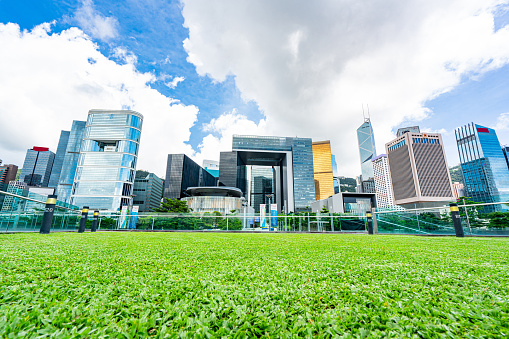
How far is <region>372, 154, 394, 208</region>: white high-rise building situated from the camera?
123562 mm

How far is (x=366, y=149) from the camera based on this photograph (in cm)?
15775

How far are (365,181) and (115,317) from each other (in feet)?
570

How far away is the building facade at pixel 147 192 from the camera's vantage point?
76.6 m

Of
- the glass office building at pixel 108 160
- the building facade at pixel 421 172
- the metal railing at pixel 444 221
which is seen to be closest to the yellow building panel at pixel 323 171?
the building facade at pixel 421 172

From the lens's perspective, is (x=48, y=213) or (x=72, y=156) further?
(x=72, y=156)

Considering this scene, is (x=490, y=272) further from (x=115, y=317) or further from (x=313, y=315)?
(x=115, y=317)

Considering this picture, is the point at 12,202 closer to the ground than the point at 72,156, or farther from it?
closer to the ground

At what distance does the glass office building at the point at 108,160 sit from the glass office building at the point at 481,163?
111m

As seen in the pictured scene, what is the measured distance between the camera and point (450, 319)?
1.10 meters

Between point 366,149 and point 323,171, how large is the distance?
6786cm

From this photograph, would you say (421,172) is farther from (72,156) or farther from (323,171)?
(72,156)

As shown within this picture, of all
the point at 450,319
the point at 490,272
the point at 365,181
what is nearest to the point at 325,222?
the point at 490,272

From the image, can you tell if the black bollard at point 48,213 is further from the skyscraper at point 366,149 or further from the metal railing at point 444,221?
the skyscraper at point 366,149

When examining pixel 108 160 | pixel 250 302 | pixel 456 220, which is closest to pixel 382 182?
pixel 108 160
